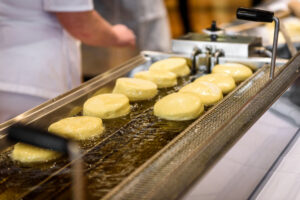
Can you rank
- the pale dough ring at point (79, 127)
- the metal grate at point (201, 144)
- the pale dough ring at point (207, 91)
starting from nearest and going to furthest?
the metal grate at point (201, 144) → the pale dough ring at point (79, 127) → the pale dough ring at point (207, 91)

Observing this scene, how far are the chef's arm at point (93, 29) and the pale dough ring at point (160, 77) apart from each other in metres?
0.54

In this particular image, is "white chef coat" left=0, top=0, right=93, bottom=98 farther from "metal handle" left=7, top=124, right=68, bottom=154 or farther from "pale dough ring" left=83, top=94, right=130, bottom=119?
"metal handle" left=7, top=124, right=68, bottom=154

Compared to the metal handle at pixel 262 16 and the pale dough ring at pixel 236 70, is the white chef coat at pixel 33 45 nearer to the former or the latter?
the pale dough ring at pixel 236 70

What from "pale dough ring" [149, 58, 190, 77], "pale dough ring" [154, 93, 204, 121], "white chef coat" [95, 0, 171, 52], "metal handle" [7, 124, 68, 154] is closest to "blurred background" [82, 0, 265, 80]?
"white chef coat" [95, 0, 171, 52]

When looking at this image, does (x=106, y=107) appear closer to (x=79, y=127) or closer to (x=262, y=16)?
(x=79, y=127)

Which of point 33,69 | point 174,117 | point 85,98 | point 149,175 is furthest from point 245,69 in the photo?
point 33,69

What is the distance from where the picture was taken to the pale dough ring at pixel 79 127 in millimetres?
1229

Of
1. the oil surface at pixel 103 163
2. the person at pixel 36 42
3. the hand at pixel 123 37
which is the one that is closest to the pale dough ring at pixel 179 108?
the oil surface at pixel 103 163

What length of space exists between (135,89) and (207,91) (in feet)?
0.89

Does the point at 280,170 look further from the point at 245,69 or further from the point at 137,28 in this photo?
the point at 137,28

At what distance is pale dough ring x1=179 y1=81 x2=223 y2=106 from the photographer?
149cm

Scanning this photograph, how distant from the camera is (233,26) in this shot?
2.95 m

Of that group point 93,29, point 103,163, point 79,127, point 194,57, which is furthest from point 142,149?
point 93,29

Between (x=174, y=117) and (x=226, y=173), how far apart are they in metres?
0.38
